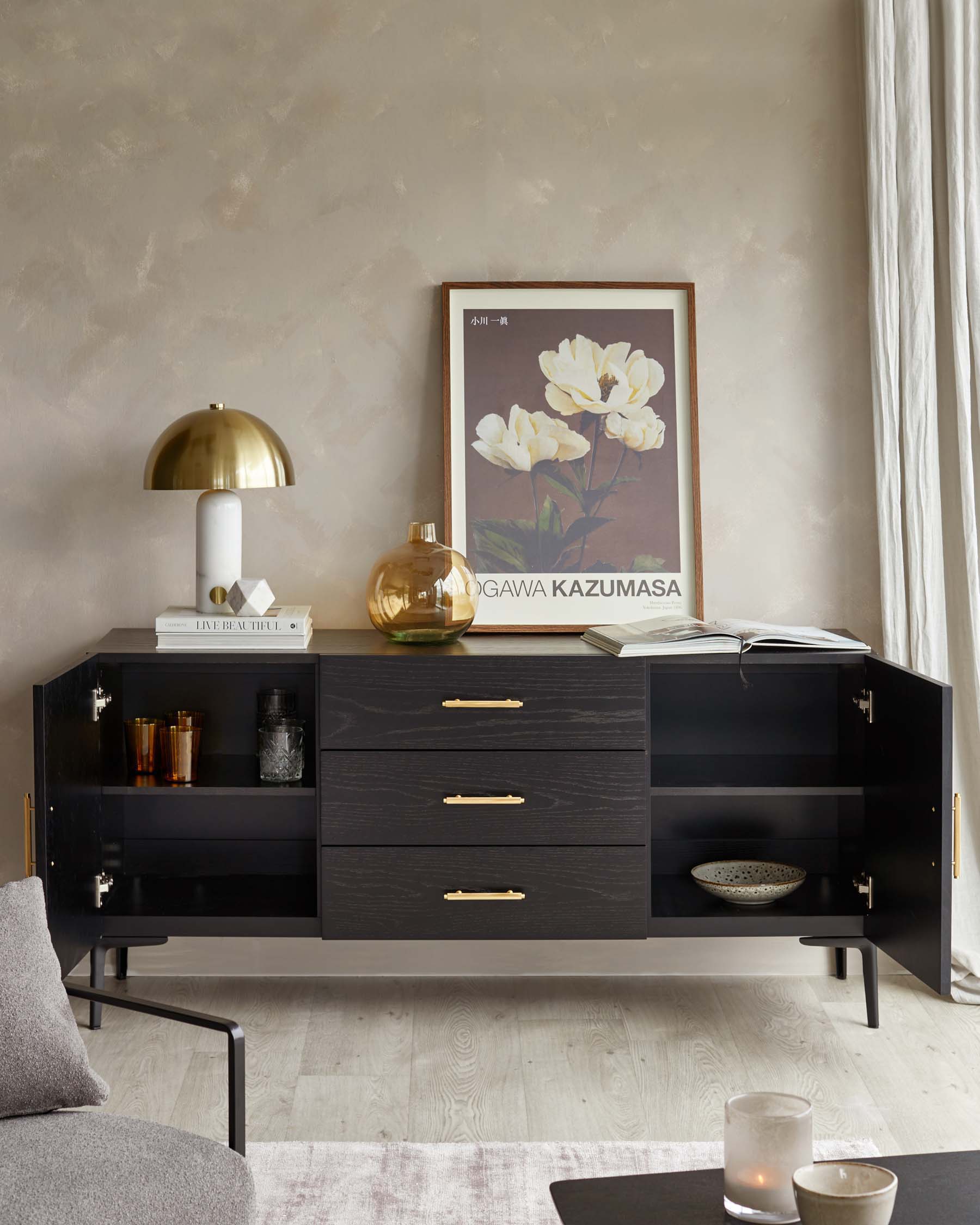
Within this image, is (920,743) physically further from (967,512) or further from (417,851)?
(417,851)

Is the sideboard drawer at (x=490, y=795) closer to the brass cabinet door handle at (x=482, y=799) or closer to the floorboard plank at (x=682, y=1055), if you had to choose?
the brass cabinet door handle at (x=482, y=799)

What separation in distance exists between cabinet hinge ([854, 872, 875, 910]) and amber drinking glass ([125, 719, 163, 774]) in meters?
1.60

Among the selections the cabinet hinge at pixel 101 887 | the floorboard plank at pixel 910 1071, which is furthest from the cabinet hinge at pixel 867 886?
the cabinet hinge at pixel 101 887

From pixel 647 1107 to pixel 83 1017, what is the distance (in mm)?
1295

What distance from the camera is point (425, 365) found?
2.88 m

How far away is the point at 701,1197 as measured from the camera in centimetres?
130

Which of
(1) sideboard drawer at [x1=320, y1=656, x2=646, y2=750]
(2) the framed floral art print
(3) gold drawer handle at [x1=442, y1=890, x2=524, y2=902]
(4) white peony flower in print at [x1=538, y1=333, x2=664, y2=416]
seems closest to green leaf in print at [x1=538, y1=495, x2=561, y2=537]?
(2) the framed floral art print

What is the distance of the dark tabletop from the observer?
4.12ft

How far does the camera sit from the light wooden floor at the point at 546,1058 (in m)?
2.23

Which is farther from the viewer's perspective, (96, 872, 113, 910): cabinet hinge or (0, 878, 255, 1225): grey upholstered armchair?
(96, 872, 113, 910): cabinet hinge

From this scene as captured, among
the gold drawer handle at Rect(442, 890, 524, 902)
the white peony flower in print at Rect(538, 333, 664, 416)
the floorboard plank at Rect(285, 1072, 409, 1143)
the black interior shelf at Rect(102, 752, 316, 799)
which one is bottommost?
the floorboard plank at Rect(285, 1072, 409, 1143)

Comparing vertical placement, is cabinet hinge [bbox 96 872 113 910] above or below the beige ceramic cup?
above

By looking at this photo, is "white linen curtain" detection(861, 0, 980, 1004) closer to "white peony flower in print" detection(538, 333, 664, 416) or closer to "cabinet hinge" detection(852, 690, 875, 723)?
"cabinet hinge" detection(852, 690, 875, 723)

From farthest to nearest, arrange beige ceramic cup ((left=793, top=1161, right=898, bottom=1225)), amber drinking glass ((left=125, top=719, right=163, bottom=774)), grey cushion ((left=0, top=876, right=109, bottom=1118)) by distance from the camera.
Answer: amber drinking glass ((left=125, top=719, right=163, bottom=774)) → grey cushion ((left=0, top=876, right=109, bottom=1118)) → beige ceramic cup ((left=793, top=1161, right=898, bottom=1225))
